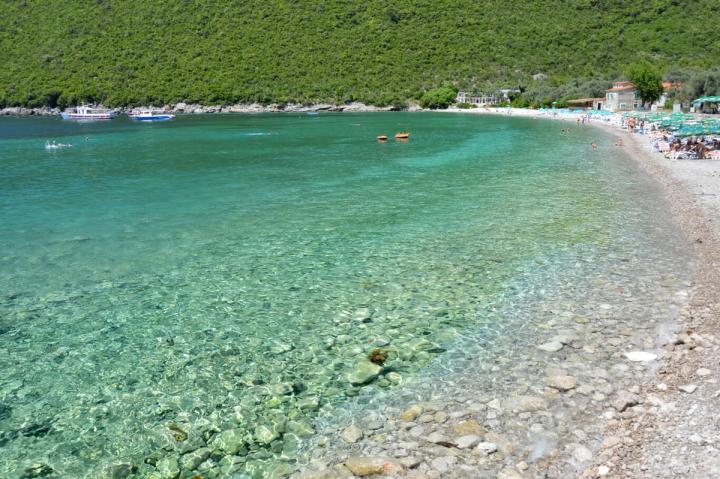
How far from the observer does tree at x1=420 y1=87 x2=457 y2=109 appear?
499 feet

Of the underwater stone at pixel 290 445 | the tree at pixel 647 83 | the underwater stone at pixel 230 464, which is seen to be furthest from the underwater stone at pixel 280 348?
the tree at pixel 647 83

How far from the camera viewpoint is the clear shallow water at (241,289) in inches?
361

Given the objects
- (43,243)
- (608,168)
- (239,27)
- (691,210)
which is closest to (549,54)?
(239,27)

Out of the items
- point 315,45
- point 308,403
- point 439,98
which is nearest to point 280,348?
point 308,403

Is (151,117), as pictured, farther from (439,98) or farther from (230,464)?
(230,464)

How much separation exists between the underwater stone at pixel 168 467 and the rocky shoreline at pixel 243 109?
15505 centimetres

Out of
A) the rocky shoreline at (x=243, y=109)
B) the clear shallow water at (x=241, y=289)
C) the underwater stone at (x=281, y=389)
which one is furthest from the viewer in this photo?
the rocky shoreline at (x=243, y=109)

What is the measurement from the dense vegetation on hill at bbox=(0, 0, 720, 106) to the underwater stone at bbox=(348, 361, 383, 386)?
153 m

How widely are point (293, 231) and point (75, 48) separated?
18736 centimetres

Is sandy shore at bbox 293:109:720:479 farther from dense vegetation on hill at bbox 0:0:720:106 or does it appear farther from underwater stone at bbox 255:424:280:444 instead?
dense vegetation on hill at bbox 0:0:720:106

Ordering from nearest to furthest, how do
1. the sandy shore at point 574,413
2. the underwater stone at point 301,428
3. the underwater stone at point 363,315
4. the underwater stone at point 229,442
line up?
the sandy shore at point 574,413 < the underwater stone at point 229,442 < the underwater stone at point 301,428 < the underwater stone at point 363,315

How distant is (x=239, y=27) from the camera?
18288 cm

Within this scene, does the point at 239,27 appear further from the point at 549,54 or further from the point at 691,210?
A: the point at 691,210

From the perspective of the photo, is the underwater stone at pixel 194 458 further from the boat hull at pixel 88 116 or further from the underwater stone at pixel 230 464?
the boat hull at pixel 88 116
